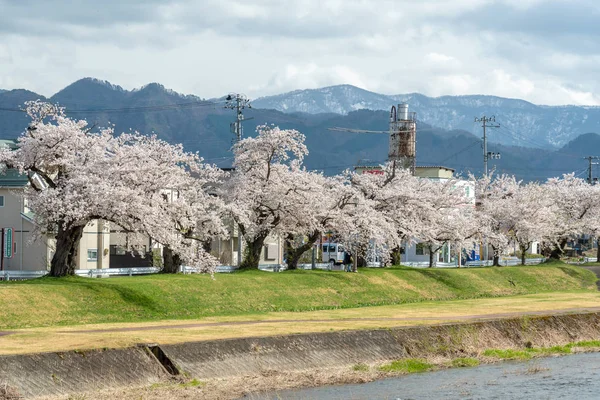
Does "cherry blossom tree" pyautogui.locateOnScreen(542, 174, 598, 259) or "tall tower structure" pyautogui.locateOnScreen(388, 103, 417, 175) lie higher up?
"tall tower structure" pyautogui.locateOnScreen(388, 103, 417, 175)

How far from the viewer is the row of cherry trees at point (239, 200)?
45.2m

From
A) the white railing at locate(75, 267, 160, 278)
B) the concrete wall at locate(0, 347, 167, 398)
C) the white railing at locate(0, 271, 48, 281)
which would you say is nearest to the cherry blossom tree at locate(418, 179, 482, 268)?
the white railing at locate(75, 267, 160, 278)

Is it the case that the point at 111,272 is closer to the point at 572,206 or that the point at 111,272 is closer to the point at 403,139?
the point at 572,206

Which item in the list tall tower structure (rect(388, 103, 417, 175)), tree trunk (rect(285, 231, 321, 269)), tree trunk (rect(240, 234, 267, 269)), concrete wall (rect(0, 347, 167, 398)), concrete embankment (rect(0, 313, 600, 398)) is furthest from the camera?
tall tower structure (rect(388, 103, 417, 175))

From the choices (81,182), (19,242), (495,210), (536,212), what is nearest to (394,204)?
(495,210)

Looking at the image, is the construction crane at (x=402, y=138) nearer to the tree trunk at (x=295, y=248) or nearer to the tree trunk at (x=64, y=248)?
the tree trunk at (x=295, y=248)

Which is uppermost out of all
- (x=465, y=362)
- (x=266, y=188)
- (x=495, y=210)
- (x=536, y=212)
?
(x=266, y=188)

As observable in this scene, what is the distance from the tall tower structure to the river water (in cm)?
8233

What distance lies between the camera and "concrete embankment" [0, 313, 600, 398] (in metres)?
25.5

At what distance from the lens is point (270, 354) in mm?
30984

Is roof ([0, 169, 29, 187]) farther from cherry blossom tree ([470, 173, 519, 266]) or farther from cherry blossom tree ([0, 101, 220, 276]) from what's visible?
cherry blossom tree ([470, 173, 519, 266])

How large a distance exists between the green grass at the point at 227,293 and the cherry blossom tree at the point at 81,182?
260 centimetres

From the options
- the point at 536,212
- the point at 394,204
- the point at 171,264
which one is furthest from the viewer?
the point at 536,212

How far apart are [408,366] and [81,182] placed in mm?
19504
